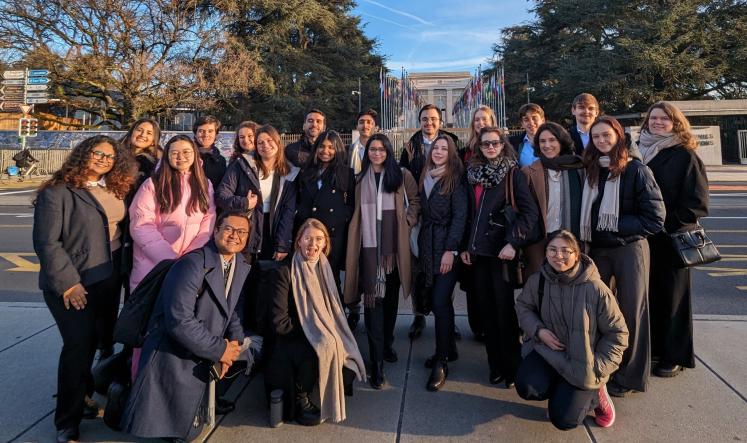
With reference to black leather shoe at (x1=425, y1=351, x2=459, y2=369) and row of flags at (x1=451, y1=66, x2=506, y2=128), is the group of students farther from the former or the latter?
row of flags at (x1=451, y1=66, x2=506, y2=128)

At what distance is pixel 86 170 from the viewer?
2801 mm

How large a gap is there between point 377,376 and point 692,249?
2485 mm

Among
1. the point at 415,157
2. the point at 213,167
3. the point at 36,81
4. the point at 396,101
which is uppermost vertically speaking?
the point at 36,81

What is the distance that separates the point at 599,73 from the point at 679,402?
30554mm

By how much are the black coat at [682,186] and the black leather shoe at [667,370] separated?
1.03 metres

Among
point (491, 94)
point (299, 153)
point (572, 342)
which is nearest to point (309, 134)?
point (299, 153)

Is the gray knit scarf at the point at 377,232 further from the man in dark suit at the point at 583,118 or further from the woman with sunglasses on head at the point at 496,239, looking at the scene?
the man in dark suit at the point at 583,118

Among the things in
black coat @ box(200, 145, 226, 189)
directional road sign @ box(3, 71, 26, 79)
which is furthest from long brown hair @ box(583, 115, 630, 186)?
directional road sign @ box(3, 71, 26, 79)

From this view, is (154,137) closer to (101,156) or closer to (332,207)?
(101,156)

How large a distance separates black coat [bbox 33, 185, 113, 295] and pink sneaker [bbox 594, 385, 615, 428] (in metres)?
3.17

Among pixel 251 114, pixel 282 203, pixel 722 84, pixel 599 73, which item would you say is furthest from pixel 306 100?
pixel 282 203

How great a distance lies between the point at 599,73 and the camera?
28938 mm

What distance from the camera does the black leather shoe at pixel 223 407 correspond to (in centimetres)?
298

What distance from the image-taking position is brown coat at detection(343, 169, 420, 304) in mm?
3574
